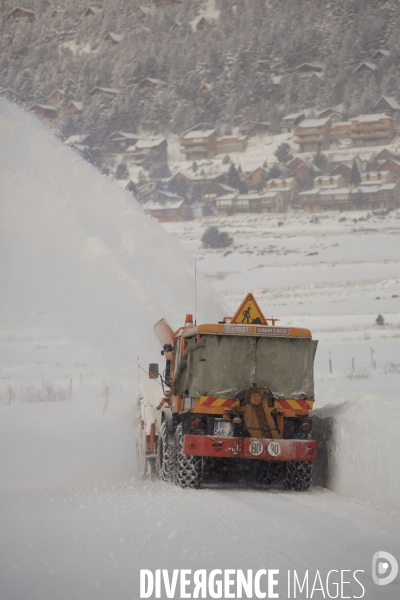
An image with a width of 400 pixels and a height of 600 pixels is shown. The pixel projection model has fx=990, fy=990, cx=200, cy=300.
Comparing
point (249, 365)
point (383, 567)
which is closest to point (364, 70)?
point (249, 365)

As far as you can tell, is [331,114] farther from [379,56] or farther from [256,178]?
[379,56]

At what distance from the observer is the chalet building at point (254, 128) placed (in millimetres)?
136375

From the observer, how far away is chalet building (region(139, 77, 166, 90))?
17205 cm

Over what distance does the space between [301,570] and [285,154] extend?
4547 inches

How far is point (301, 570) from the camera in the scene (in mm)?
Answer: 6555

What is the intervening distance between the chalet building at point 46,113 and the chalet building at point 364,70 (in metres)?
47.3

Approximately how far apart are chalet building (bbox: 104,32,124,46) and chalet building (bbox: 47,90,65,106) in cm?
3510

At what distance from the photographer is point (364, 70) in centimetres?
15625

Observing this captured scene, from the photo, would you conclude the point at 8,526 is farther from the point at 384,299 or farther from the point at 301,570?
the point at 384,299

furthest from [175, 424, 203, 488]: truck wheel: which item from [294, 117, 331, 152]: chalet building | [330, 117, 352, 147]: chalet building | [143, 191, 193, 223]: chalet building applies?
[330, 117, 352, 147]: chalet building

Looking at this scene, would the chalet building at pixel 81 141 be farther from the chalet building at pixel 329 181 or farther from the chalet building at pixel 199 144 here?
the chalet building at pixel 329 181

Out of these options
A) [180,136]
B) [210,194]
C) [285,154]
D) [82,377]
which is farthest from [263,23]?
[82,377]

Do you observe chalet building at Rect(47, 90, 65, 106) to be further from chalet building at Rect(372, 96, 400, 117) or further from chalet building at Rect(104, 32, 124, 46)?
chalet building at Rect(372, 96, 400, 117)

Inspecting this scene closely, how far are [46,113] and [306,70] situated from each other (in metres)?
47.7
